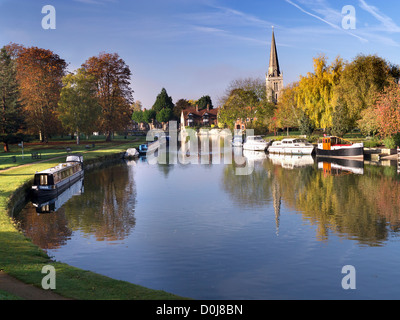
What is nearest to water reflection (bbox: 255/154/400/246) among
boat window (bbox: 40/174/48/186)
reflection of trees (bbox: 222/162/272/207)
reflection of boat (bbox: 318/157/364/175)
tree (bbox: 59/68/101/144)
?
reflection of boat (bbox: 318/157/364/175)

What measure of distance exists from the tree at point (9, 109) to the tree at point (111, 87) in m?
21.6

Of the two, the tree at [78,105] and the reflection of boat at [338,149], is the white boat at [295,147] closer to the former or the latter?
the reflection of boat at [338,149]

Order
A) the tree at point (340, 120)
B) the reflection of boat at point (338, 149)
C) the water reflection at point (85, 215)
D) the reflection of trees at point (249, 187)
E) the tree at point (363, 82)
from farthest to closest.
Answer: the tree at point (340, 120) → the tree at point (363, 82) → the reflection of boat at point (338, 149) → the reflection of trees at point (249, 187) → the water reflection at point (85, 215)

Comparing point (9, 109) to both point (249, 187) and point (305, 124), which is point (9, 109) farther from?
point (305, 124)

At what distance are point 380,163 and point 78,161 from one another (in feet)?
131

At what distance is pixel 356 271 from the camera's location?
17.4 meters

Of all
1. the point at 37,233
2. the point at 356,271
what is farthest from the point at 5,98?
the point at 356,271

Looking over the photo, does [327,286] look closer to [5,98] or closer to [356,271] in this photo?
[356,271]

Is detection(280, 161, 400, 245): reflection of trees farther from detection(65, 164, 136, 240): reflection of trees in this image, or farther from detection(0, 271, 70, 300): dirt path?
detection(0, 271, 70, 300): dirt path

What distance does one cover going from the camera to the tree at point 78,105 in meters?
76.7

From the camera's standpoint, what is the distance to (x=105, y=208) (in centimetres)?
3106

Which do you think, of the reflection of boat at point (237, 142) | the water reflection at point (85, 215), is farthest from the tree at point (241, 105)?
the water reflection at point (85, 215)

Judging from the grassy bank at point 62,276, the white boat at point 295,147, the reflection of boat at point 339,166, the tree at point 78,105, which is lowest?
the grassy bank at point 62,276

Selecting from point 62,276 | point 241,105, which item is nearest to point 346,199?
point 62,276
